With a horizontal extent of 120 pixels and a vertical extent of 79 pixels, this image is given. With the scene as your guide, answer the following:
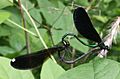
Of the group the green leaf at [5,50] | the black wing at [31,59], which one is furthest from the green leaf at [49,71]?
the green leaf at [5,50]

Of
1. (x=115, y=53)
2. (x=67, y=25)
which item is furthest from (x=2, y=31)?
(x=115, y=53)

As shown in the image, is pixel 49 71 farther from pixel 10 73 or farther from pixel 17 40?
pixel 17 40

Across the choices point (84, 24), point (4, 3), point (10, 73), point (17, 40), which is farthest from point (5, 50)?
point (84, 24)

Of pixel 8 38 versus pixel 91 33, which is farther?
pixel 8 38

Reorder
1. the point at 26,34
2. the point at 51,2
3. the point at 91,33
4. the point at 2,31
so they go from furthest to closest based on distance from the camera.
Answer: the point at 51,2 < the point at 2,31 < the point at 26,34 < the point at 91,33

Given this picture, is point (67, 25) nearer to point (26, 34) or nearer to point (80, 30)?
point (26, 34)

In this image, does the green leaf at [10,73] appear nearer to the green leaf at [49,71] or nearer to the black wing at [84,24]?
the green leaf at [49,71]

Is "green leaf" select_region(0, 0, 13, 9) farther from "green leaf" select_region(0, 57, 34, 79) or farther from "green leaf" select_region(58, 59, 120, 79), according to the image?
"green leaf" select_region(58, 59, 120, 79)
